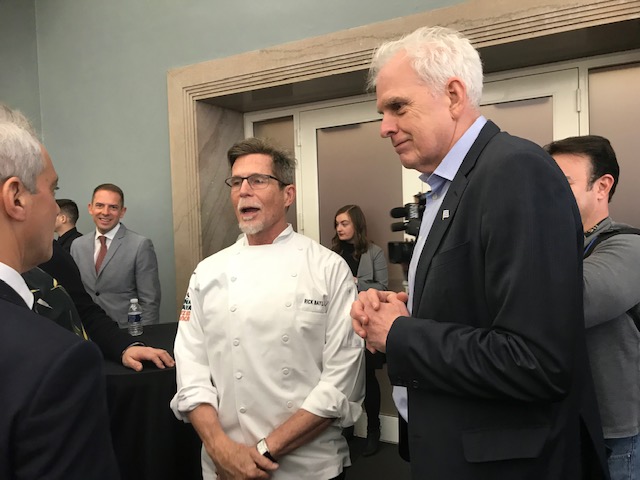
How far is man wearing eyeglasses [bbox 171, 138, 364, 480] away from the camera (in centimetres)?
158

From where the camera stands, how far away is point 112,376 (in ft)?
6.02

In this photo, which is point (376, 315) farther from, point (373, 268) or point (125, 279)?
point (125, 279)

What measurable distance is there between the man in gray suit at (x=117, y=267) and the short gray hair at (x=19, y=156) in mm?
2645

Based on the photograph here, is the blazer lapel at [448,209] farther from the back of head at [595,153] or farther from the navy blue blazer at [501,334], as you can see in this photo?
the back of head at [595,153]

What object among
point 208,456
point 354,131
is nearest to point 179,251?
point 354,131

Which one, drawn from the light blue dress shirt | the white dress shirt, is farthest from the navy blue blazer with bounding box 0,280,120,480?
the white dress shirt

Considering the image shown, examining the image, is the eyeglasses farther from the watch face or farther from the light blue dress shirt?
the watch face

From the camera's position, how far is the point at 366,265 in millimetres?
3586

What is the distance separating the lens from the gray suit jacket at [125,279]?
347 centimetres

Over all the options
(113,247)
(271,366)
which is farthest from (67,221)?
(271,366)

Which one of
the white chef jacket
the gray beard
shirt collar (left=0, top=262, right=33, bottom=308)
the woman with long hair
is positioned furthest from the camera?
the woman with long hair

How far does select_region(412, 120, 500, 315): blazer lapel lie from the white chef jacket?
63 centimetres

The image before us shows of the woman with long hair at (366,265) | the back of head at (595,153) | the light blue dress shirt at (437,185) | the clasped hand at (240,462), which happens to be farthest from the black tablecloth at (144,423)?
the woman with long hair at (366,265)

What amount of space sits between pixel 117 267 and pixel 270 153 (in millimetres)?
2065
